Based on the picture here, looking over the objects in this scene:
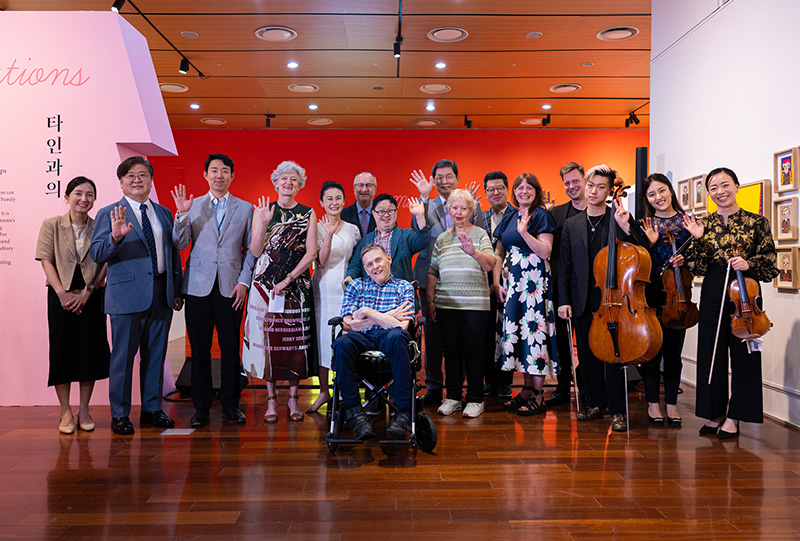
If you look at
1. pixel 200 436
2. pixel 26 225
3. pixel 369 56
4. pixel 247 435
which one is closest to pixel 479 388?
pixel 247 435

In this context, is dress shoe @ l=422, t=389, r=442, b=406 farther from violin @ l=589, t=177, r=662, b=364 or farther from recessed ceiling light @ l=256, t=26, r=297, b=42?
recessed ceiling light @ l=256, t=26, r=297, b=42

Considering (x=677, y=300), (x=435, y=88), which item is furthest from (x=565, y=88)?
(x=677, y=300)

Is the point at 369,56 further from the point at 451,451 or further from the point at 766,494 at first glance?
the point at 766,494

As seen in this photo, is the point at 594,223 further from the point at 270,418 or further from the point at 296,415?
the point at 270,418

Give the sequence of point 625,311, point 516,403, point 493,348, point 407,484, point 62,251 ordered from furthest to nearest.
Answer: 1. point 493,348
2. point 516,403
3. point 62,251
4. point 625,311
5. point 407,484

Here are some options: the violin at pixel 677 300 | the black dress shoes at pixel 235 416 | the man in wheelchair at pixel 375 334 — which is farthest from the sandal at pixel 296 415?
the violin at pixel 677 300

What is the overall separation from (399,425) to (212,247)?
1.77m

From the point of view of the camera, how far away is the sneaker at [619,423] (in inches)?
149

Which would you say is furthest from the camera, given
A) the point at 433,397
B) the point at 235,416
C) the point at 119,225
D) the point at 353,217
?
the point at 353,217

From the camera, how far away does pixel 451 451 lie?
3400 millimetres

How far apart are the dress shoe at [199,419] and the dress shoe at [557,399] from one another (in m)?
2.52

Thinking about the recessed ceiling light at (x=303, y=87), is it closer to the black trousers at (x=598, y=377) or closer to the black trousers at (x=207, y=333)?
the black trousers at (x=207, y=333)

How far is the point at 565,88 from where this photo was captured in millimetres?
9047

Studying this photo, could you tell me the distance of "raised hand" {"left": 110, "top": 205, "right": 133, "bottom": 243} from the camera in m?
3.64
